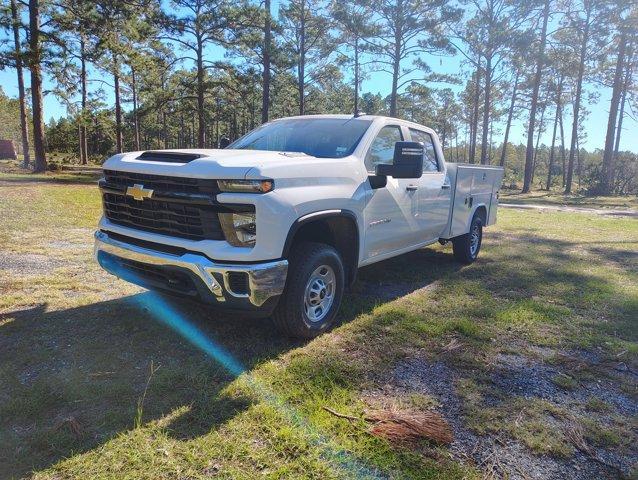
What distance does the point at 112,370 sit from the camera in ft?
10.5

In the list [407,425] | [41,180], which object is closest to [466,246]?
[407,425]

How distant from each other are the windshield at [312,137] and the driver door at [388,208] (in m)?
0.24

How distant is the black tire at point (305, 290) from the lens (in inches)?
138

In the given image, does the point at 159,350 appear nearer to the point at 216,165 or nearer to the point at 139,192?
the point at 139,192

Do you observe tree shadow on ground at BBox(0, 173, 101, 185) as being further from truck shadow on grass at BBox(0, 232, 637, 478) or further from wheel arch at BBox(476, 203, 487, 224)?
wheel arch at BBox(476, 203, 487, 224)

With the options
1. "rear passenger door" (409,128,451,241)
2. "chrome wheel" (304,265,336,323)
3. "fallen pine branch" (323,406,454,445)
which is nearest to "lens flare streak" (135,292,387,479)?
"fallen pine branch" (323,406,454,445)

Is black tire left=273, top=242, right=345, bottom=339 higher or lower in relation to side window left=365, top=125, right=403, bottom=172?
lower

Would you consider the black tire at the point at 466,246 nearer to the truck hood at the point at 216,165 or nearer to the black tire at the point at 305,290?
the black tire at the point at 305,290

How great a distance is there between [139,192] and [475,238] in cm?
537

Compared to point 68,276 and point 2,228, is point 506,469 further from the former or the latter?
point 2,228

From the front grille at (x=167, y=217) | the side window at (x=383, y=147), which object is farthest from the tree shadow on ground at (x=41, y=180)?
the side window at (x=383, y=147)

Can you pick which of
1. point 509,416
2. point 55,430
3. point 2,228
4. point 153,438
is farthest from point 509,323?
point 2,228

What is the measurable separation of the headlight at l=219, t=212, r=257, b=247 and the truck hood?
0.28m

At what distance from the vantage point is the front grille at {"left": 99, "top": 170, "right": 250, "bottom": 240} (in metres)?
3.17
